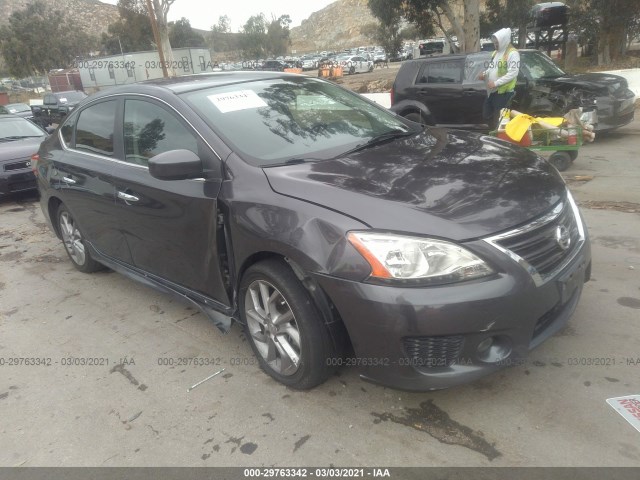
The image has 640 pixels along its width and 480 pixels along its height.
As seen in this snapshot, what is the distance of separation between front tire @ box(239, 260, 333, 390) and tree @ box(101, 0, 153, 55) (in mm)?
54752

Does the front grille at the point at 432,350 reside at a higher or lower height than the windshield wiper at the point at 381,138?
lower

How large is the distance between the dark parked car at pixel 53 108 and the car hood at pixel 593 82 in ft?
57.4

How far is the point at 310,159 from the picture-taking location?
3.01m

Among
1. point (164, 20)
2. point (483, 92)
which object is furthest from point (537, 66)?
point (164, 20)

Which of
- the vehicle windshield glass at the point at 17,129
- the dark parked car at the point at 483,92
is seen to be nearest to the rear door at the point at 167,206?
the vehicle windshield glass at the point at 17,129

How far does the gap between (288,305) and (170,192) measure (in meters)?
1.15

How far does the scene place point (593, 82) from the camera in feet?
28.8

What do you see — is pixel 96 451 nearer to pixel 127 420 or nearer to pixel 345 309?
pixel 127 420

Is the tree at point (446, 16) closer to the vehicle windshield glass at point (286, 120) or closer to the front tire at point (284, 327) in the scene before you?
the vehicle windshield glass at point (286, 120)

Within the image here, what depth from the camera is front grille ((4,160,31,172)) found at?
8.33 metres

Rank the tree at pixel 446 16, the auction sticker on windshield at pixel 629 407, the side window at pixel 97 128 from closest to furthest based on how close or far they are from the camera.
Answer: the auction sticker on windshield at pixel 629 407 < the side window at pixel 97 128 < the tree at pixel 446 16

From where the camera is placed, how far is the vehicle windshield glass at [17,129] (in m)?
9.34

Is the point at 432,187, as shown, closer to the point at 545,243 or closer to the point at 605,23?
the point at 545,243

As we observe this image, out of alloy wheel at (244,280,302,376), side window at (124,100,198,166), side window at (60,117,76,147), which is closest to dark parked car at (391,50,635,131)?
side window at (60,117,76,147)
